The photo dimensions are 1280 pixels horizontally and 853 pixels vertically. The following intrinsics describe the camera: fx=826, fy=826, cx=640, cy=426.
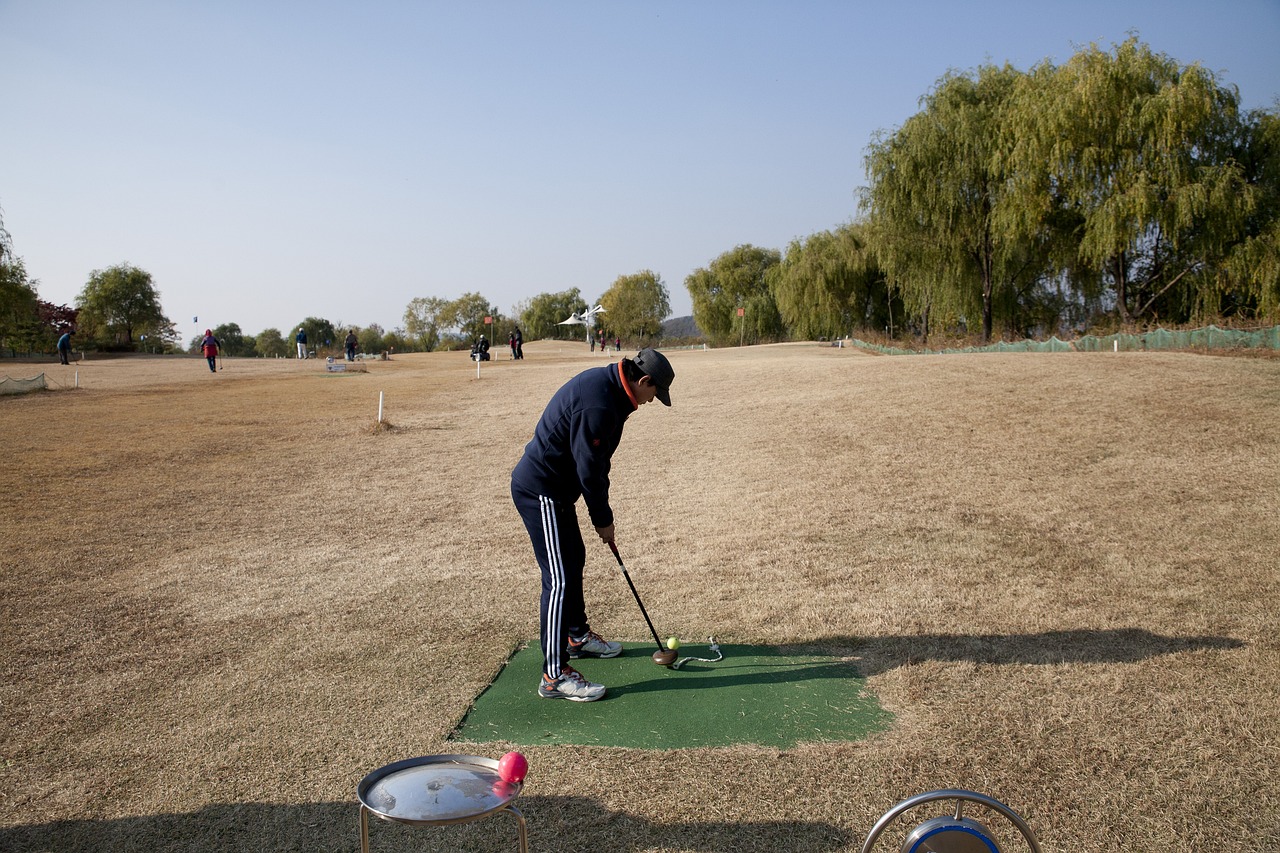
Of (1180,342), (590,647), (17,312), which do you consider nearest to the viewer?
(590,647)

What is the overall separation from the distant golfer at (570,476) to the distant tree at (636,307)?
270 ft

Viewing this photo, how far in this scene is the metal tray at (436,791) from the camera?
88.5 inches

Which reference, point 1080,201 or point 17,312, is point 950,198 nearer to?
point 1080,201

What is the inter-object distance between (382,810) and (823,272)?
48384 mm

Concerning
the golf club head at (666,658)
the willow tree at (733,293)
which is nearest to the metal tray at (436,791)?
the golf club head at (666,658)

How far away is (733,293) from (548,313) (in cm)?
5006

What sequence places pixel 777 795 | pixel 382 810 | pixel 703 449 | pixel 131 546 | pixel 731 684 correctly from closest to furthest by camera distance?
pixel 382 810
pixel 777 795
pixel 731 684
pixel 131 546
pixel 703 449

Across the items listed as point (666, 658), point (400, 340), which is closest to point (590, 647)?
point (666, 658)

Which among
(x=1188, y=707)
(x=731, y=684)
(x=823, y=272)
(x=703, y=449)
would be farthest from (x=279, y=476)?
(x=823, y=272)

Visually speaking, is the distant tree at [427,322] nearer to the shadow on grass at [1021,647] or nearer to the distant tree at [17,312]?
the distant tree at [17,312]

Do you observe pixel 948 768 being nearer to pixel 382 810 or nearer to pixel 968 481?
pixel 382 810

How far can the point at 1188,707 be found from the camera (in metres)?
4.75

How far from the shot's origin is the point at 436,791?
2408 millimetres

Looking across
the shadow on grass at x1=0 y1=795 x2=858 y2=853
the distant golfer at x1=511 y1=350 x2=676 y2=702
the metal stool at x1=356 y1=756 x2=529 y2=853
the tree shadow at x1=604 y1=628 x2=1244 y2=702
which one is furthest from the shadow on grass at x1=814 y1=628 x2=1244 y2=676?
the metal stool at x1=356 y1=756 x2=529 y2=853
